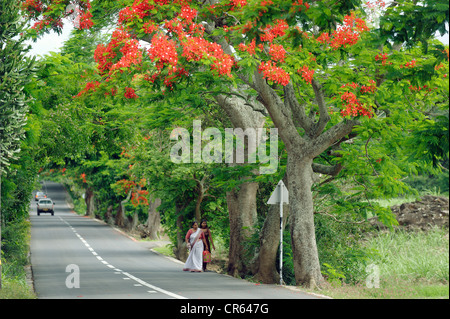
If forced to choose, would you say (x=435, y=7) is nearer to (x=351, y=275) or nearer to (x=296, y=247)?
(x=296, y=247)

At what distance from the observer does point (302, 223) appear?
18812 mm

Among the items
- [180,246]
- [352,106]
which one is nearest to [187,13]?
[352,106]

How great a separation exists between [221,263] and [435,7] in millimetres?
20858

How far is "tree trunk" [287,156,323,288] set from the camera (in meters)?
18.7

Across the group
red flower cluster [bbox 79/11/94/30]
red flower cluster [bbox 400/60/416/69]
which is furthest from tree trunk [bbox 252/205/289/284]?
red flower cluster [bbox 79/11/94/30]

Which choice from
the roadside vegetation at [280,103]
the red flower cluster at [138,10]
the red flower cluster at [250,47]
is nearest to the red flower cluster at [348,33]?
the roadside vegetation at [280,103]

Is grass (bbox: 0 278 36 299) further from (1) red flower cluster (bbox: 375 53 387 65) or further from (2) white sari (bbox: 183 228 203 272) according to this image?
(1) red flower cluster (bbox: 375 53 387 65)

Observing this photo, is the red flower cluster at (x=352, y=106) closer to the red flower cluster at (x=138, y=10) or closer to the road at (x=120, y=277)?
the road at (x=120, y=277)

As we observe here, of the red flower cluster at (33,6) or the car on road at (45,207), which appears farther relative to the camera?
the car on road at (45,207)

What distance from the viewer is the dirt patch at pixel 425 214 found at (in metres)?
31.6

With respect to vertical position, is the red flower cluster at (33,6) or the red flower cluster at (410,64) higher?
the red flower cluster at (33,6)

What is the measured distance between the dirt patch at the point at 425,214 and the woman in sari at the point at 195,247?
11027 millimetres
